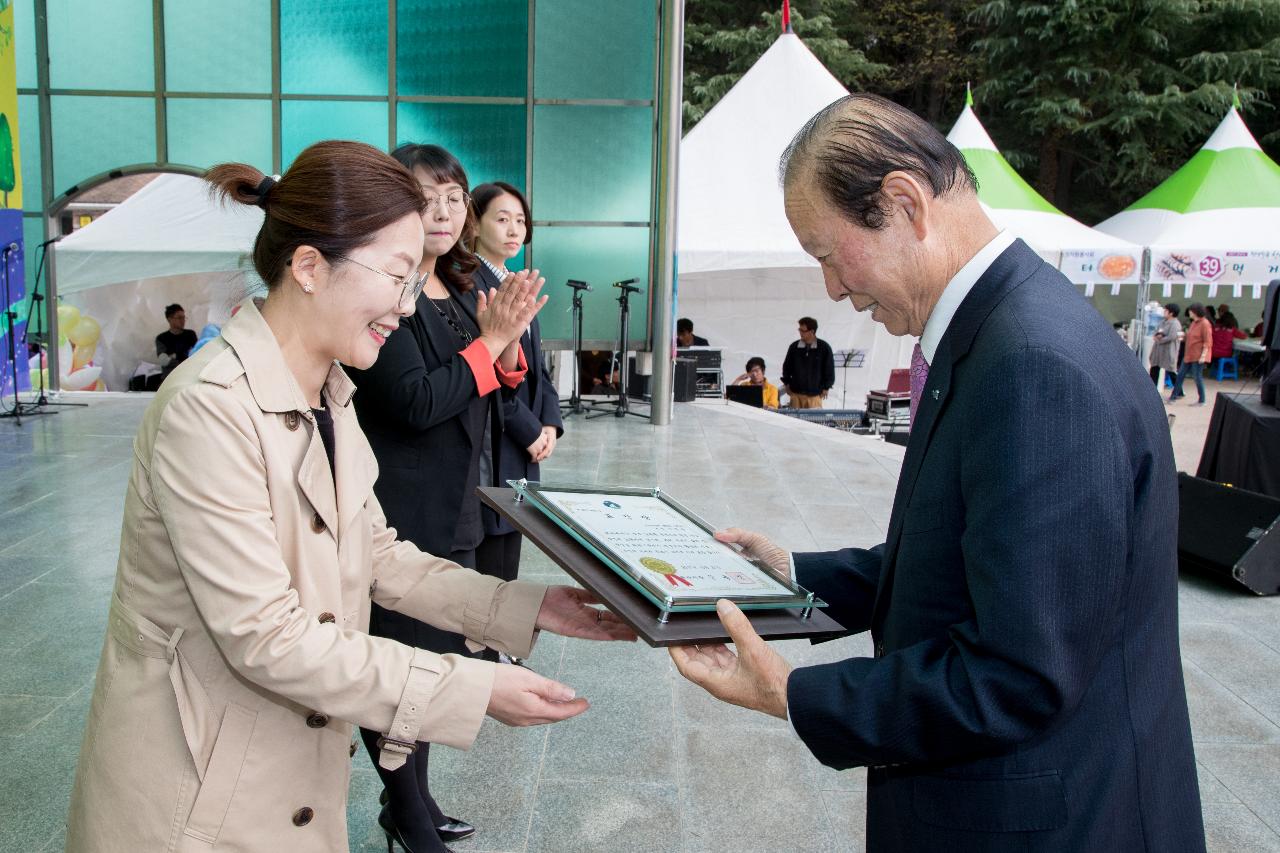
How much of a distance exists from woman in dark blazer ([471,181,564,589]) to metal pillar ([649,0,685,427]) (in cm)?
652

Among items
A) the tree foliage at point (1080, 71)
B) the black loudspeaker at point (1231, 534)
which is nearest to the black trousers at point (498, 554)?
the black loudspeaker at point (1231, 534)

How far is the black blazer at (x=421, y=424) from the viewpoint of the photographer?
271 cm

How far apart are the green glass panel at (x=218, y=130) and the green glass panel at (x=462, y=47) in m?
1.54

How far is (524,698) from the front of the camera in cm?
161

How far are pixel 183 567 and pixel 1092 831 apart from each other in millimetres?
1229

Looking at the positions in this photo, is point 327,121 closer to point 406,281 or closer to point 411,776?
point 411,776

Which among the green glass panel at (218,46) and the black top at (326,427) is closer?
the black top at (326,427)

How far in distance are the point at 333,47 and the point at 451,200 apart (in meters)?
9.10

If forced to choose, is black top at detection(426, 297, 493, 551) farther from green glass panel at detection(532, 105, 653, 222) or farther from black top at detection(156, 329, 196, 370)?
black top at detection(156, 329, 196, 370)

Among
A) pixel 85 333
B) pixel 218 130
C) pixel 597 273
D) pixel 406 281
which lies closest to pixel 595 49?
pixel 597 273

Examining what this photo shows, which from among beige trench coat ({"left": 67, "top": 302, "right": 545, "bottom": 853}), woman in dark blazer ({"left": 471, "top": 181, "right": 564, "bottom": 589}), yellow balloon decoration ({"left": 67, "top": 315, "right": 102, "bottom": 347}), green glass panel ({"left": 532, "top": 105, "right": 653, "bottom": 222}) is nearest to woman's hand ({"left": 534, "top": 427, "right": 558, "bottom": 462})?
woman in dark blazer ({"left": 471, "top": 181, "right": 564, "bottom": 589})

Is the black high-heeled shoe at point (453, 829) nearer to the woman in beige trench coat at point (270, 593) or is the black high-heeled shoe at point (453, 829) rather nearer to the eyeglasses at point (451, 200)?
the woman in beige trench coat at point (270, 593)

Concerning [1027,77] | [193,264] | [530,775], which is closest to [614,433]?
[193,264]

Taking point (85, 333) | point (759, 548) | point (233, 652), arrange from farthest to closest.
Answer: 1. point (85, 333)
2. point (759, 548)
3. point (233, 652)
